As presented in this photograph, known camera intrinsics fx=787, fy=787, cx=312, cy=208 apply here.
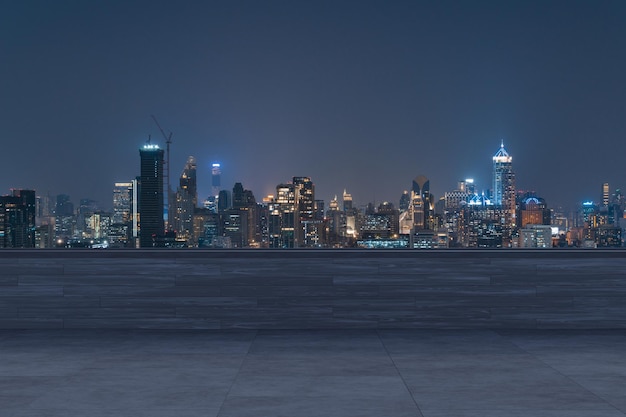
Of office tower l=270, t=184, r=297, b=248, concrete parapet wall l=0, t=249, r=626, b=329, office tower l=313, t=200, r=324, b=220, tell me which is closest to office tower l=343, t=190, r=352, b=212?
office tower l=313, t=200, r=324, b=220

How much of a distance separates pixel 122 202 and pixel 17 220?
1.88 meters

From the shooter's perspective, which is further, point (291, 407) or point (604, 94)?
point (604, 94)

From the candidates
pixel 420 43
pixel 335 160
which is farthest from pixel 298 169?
pixel 420 43

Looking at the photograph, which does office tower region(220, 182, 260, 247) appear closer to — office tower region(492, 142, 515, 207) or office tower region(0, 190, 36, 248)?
office tower region(0, 190, 36, 248)

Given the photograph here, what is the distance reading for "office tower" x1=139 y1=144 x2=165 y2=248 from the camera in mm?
8805

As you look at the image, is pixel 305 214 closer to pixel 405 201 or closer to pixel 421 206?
pixel 405 201

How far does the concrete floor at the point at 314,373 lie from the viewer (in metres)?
4.23

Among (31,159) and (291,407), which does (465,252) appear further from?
(31,159)

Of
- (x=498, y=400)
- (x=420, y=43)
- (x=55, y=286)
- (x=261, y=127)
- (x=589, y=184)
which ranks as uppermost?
(x=420, y=43)

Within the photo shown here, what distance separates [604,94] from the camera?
436 inches

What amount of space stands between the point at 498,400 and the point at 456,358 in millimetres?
1419

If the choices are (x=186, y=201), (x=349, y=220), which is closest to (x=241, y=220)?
(x=349, y=220)

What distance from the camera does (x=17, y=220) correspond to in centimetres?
912

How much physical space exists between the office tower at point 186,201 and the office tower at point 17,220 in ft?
5.40
